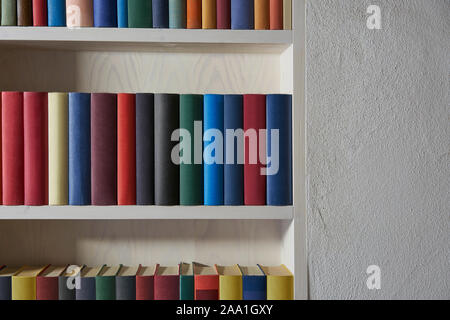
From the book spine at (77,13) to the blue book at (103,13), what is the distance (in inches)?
0.7

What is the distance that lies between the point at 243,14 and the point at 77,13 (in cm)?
33

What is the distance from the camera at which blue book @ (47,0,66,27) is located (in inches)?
33.4

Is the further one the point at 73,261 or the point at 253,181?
the point at 73,261

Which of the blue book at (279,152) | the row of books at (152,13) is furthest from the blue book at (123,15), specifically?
the blue book at (279,152)

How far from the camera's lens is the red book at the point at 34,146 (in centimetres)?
84

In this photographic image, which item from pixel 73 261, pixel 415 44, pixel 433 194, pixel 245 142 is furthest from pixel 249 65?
pixel 73 261

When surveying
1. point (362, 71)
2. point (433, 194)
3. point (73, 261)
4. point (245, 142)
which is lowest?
point (73, 261)

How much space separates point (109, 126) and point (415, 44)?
63 centimetres

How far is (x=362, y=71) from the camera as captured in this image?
85 cm

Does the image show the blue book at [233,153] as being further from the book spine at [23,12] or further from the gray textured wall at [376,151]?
the book spine at [23,12]

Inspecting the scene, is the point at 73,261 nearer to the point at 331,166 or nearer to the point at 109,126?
the point at 109,126

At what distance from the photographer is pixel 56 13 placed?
85 centimetres

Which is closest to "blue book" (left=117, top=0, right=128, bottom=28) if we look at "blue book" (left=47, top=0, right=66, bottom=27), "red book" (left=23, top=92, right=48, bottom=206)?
"blue book" (left=47, top=0, right=66, bottom=27)

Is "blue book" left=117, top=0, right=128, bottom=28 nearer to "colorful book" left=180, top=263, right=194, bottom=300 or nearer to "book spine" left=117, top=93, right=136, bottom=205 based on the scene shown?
"book spine" left=117, top=93, right=136, bottom=205
